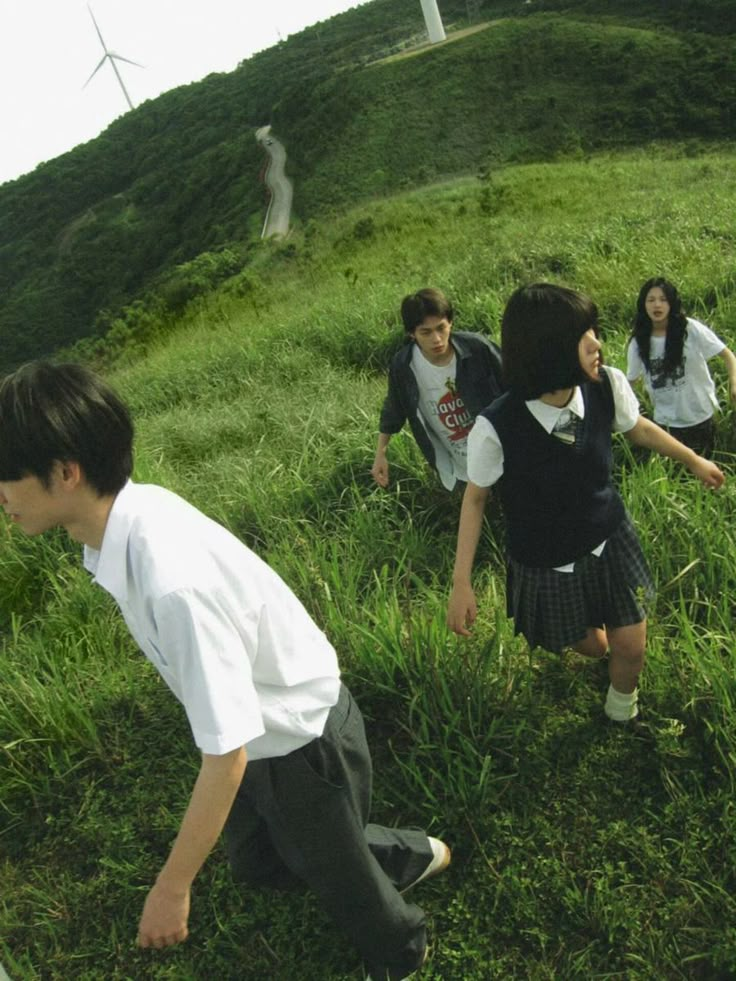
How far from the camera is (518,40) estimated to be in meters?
40.8

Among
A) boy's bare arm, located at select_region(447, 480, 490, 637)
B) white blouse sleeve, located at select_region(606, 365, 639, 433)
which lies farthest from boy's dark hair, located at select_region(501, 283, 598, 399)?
boy's bare arm, located at select_region(447, 480, 490, 637)

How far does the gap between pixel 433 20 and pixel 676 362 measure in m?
55.3

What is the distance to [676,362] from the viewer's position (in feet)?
10.5

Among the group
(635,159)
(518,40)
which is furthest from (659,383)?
(518,40)

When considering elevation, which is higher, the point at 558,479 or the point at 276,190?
the point at 558,479

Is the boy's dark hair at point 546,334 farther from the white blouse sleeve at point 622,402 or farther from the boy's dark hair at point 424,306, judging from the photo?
the boy's dark hair at point 424,306

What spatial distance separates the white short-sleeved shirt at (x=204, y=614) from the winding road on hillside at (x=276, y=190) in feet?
111

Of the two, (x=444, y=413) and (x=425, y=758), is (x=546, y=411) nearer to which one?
(x=425, y=758)

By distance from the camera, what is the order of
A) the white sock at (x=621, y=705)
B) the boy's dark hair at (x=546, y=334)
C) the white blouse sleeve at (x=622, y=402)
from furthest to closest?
1. the white sock at (x=621, y=705)
2. the white blouse sleeve at (x=622, y=402)
3. the boy's dark hair at (x=546, y=334)

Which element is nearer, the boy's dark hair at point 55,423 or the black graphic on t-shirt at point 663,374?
the boy's dark hair at point 55,423

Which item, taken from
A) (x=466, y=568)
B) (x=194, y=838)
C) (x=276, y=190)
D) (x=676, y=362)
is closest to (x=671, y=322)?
(x=676, y=362)

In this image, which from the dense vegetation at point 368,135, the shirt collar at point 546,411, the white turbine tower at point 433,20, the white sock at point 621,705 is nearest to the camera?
the shirt collar at point 546,411

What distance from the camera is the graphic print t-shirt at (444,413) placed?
3.10m

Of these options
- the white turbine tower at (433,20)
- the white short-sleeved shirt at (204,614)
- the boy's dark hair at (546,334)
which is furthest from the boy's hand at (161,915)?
the white turbine tower at (433,20)
